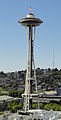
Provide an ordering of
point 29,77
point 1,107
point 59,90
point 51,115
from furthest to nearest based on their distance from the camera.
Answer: point 59,90 < point 1,107 < point 29,77 < point 51,115

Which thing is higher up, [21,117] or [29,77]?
[29,77]

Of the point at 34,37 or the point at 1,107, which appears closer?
the point at 34,37

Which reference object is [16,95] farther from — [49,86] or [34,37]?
[34,37]

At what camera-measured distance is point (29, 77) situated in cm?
6088

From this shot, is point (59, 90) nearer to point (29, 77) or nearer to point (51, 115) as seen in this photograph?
point (29, 77)

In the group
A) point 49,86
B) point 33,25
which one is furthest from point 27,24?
point 49,86

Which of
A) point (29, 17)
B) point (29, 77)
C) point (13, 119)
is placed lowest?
point (13, 119)

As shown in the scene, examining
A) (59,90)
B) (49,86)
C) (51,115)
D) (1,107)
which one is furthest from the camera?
(49,86)

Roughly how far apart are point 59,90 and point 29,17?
61944 mm

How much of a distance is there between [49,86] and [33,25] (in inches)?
3403

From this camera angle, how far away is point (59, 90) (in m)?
120

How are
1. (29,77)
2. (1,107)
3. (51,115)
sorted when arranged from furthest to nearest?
(1,107)
(29,77)
(51,115)

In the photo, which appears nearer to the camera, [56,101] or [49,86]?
[56,101]

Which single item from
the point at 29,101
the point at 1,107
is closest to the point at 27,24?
the point at 29,101
